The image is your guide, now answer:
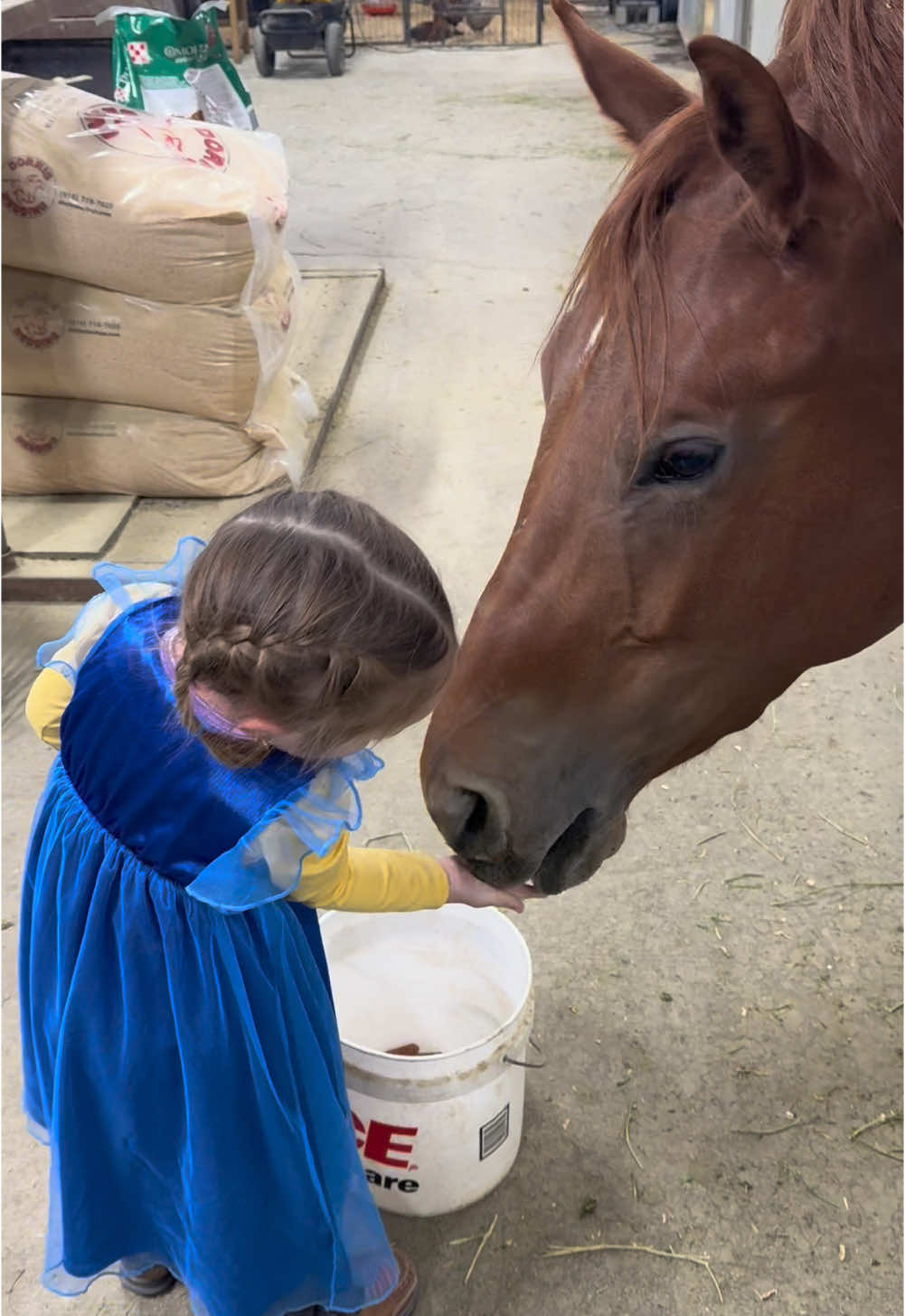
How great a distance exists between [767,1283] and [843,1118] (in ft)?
0.95

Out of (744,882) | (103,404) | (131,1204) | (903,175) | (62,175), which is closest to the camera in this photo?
(903,175)

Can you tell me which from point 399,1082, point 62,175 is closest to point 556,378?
point 399,1082

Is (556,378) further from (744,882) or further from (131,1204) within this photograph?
(744,882)

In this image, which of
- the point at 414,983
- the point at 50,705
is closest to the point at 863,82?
the point at 50,705

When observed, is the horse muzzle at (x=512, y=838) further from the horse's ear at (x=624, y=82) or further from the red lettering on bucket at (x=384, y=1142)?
the horse's ear at (x=624, y=82)

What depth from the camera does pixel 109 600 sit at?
124cm

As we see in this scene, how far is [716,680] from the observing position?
104 centimetres

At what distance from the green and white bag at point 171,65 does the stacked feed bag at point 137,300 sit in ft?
1.71

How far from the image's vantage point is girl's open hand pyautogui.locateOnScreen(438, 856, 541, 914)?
1.23 m

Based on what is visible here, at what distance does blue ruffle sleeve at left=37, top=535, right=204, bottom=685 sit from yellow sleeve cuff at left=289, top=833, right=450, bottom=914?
1.12ft

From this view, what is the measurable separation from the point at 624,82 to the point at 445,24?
12.1m

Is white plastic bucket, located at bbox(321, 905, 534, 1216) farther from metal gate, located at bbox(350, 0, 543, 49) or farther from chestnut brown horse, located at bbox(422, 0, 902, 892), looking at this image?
metal gate, located at bbox(350, 0, 543, 49)

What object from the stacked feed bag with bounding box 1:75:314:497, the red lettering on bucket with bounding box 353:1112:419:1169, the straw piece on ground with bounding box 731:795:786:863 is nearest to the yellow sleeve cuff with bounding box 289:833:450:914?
the red lettering on bucket with bounding box 353:1112:419:1169

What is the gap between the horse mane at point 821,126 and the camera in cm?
88
